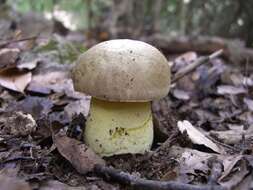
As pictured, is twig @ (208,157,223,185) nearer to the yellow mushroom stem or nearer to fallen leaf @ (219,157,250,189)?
fallen leaf @ (219,157,250,189)

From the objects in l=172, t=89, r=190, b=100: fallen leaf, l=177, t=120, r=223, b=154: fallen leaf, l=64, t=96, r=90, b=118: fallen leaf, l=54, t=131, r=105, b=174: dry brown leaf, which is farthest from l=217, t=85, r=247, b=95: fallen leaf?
l=54, t=131, r=105, b=174: dry brown leaf

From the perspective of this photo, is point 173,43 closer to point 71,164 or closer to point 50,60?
point 50,60

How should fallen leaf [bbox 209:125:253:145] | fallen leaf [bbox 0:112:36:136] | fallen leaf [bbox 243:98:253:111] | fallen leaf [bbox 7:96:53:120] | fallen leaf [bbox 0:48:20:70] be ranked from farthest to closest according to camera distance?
fallen leaf [bbox 243:98:253:111] < fallen leaf [bbox 0:48:20:70] < fallen leaf [bbox 7:96:53:120] < fallen leaf [bbox 209:125:253:145] < fallen leaf [bbox 0:112:36:136]

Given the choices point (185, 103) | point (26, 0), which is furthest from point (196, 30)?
point (185, 103)

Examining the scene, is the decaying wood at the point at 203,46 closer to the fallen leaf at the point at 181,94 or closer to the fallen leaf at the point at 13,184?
the fallen leaf at the point at 181,94

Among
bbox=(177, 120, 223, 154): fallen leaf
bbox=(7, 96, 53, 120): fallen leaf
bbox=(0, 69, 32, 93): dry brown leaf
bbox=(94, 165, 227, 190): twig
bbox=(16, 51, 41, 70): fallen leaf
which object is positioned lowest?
bbox=(94, 165, 227, 190): twig

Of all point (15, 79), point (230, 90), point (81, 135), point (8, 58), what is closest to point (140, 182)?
point (81, 135)

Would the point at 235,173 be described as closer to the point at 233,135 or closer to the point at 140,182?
the point at 140,182
